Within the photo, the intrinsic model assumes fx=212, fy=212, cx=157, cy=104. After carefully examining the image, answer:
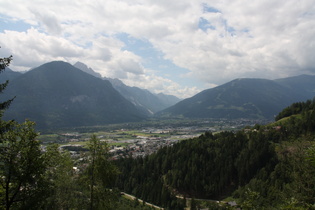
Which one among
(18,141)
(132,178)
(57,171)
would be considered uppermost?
(18,141)

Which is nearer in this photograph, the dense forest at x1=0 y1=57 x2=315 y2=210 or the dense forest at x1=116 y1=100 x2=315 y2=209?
the dense forest at x1=0 y1=57 x2=315 y2=210

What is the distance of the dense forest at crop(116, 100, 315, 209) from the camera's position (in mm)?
66769

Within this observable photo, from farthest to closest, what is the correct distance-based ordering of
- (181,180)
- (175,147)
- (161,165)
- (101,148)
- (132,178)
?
(175,147), (161,165), (132,178), (181,180), (101,148)

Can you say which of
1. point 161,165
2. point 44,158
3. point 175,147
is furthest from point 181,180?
point 44,158

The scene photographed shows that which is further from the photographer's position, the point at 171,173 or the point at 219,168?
the point at 171,173

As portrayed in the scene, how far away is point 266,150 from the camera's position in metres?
82.8

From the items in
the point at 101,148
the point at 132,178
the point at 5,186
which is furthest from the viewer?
the point at 132,178

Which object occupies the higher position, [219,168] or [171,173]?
[219,168]

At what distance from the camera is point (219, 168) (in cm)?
8119

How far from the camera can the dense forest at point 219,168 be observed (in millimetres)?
66769

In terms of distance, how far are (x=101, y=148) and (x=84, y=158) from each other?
2.09m

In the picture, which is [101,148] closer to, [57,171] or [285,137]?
[57,171]

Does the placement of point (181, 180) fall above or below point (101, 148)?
below

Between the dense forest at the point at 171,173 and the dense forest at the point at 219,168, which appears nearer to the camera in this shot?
the dense forest at the point at 171,173
